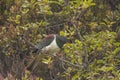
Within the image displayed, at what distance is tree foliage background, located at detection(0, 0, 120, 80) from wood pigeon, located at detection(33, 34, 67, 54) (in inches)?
3.2

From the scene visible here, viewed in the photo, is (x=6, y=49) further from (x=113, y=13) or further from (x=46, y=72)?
(x=113, y=13)

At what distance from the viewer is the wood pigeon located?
4141 millimetres

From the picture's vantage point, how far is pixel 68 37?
4109 mm

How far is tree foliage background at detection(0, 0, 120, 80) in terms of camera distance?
3.74 meters

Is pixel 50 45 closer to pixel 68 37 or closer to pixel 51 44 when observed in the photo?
pixel 51 44

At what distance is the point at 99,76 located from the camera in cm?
379

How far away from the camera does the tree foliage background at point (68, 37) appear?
3736 mm

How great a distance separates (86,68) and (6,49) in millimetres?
1456

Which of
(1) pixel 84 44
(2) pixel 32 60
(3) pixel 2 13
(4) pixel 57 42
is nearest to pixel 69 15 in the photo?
(1) pixel 84 44

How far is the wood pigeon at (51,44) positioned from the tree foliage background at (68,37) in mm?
82

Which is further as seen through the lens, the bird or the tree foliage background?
the bird

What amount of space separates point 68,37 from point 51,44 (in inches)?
7.8

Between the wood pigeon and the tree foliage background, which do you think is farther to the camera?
the wood pigeon

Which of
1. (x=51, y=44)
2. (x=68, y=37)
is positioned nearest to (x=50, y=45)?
(x=51, y=44)
